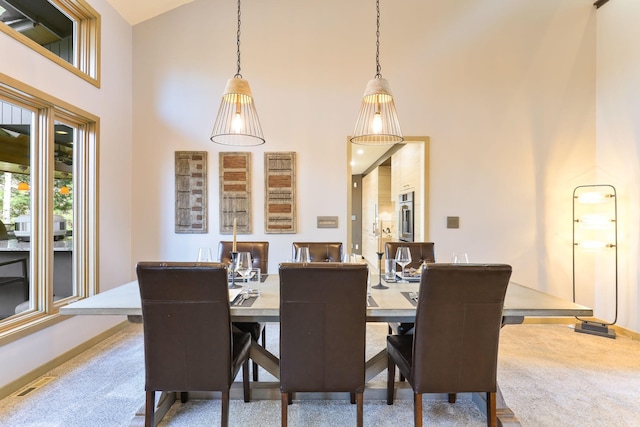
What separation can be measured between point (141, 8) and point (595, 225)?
536 cm

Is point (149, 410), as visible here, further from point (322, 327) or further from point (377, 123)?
point (377, 123)

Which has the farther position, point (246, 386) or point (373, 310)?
point (246, 386)

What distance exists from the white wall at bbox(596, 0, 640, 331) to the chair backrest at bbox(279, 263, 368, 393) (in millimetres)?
3399

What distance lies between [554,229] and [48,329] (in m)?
4.99

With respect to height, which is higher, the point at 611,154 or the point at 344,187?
the point at 611,154

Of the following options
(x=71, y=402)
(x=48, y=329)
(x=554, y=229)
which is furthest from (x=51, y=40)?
(x=554, y=229)

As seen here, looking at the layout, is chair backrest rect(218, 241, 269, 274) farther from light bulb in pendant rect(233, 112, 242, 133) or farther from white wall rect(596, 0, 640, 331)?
white wall rect(596, 0, 640, 331)

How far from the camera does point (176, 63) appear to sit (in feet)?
12.0

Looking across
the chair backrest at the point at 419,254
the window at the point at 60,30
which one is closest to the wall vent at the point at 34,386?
the window at the point at 60,30

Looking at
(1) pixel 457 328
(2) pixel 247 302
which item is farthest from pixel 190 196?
(1) pixel 457 328

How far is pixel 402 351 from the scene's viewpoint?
6.15 feet

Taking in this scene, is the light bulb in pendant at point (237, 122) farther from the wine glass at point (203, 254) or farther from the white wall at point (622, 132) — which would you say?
the white wall at point (622, 132)

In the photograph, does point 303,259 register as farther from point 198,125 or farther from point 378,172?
point 378,172

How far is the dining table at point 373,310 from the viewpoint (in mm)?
1675
